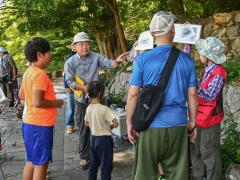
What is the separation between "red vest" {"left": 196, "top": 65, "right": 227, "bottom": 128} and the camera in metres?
3.29

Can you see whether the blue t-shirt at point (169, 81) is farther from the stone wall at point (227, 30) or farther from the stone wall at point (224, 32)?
the stone wall at point (227, 30)

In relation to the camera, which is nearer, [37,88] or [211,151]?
Answer: [37,88]

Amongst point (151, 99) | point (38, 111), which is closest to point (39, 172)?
point (38, 111)

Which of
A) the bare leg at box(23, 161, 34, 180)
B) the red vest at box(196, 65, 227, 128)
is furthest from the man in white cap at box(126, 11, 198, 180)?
the bare leg at box(23, 161, 34, 180)

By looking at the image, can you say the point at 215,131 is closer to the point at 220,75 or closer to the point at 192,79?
the point at 220,75

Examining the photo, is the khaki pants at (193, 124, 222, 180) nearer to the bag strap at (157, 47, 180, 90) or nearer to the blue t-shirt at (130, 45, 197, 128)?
the blue t-shirt at (130, 45, 197, 128)

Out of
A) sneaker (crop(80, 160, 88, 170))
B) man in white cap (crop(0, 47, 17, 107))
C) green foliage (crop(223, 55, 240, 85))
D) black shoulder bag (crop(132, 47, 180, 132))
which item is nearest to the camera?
black shoulder bag (crop(132, 47, 180, 132))

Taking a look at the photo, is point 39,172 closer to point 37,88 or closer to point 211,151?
point 37,88

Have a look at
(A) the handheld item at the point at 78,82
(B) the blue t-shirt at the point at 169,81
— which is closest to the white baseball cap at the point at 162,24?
(B) the blue t-shirt at the point at 169,81

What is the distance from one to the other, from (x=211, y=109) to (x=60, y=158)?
2987mm

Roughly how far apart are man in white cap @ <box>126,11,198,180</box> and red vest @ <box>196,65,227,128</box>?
0.83 metres

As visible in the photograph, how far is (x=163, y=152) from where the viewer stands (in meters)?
2.49

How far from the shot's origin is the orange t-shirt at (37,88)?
114 inches

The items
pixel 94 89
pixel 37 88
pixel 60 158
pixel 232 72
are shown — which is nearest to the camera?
pixel 37 88
